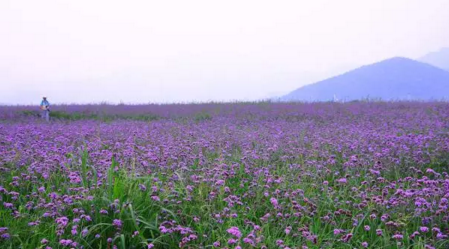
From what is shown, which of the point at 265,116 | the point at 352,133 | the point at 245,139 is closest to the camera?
the point at 245,139

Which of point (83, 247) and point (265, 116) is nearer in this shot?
point (83, 247)

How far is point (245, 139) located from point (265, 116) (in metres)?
7.74

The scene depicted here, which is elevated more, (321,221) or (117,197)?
(117,197)

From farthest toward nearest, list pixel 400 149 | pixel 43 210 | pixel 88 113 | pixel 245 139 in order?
pixel 88 113, pixel 245 139, pixel 400 149, pixel 43 210

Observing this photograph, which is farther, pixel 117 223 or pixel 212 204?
pixel 212 204

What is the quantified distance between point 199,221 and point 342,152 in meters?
3.57

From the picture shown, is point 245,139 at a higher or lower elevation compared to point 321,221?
higher

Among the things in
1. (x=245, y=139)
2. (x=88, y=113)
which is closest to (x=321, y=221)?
(x=245, y=139)

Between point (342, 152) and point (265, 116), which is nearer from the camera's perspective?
point (342, 152)

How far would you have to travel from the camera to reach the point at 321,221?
12.5 ft

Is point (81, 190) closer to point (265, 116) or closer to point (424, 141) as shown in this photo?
point (424, 141)

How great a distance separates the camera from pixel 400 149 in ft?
20.3

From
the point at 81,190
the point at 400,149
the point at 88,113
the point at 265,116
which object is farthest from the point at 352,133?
the point at 88,113

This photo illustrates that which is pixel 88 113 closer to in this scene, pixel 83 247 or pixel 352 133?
pixel 352 133
